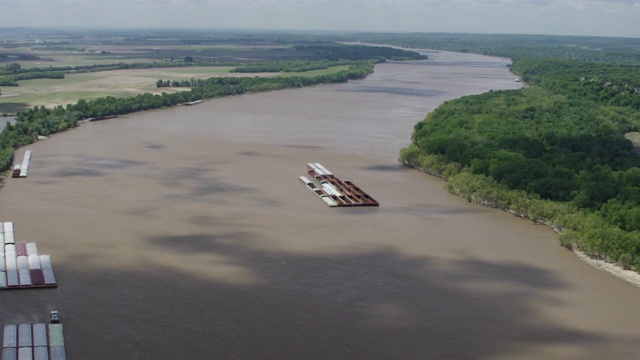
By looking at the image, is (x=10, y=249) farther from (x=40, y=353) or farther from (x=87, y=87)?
(x=87, y=87)

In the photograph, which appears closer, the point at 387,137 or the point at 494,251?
the point at 494,251

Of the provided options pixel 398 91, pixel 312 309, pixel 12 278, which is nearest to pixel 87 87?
pixel 398 91

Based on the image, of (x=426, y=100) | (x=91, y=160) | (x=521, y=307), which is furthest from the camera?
(x=426, y=100)

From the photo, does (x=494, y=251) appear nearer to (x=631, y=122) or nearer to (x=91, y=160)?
(x=91, y=160)

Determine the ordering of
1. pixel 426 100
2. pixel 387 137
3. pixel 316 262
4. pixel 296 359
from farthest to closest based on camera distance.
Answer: pixel 426 100
pixel 387 137
pixel 316 262
pixel 296 359

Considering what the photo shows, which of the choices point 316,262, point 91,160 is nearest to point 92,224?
point 316,262

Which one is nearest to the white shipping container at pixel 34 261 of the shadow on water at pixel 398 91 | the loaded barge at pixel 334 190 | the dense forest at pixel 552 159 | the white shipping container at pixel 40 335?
the white shipping container at pixel 40 335
